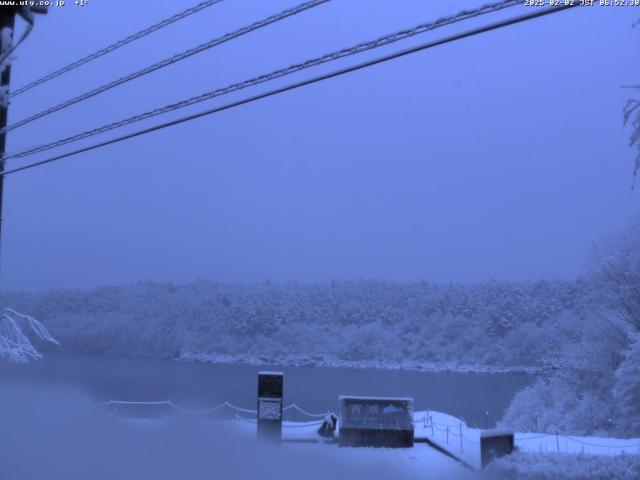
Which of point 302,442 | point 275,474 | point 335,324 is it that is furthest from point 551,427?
point 335,324

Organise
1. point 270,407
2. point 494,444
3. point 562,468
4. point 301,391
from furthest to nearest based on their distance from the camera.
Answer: point 301,391, point 270,407, point 494,444, point 562,468

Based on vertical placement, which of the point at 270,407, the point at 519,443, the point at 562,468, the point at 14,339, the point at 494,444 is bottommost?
the point at 519,443

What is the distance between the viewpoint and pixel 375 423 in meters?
12.7

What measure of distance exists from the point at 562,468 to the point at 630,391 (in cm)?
1478

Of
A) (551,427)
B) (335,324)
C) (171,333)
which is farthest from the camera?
(335,324)

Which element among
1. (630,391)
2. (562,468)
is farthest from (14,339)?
(630,391)

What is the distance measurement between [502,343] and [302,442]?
64119 mm

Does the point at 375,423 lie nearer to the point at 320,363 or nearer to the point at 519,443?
the point at 519,443

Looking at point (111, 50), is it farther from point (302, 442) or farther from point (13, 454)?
point (302, 442)

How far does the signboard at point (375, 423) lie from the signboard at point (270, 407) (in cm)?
125

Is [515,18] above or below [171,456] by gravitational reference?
above

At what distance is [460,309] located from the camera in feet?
288

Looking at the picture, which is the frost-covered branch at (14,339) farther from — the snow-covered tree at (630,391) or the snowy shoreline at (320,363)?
the snowy shoreline at (320,363)

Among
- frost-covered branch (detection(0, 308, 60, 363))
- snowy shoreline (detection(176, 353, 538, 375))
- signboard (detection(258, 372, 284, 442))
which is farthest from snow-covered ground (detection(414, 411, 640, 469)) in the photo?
snowy shoreline (detection(176, 353, 538, 375))
